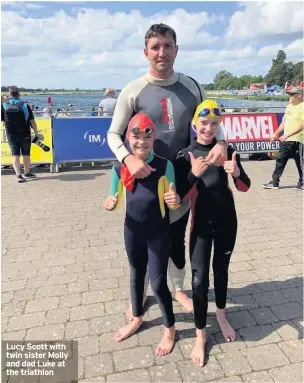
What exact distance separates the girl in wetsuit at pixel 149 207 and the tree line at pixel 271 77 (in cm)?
11031

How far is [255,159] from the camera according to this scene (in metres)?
10.8

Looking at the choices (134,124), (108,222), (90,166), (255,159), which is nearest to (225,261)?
(134,124)

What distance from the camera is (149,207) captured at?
8.73ft

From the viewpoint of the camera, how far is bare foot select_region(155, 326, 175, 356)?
284 centimetres

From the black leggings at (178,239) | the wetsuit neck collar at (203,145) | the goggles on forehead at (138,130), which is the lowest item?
the black leggings at (178,239)

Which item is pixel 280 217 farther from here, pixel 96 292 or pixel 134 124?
pixel 134 124

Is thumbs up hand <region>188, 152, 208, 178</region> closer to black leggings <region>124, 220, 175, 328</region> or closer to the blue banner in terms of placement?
black leggings <region>124, 220, 175, 328</region>

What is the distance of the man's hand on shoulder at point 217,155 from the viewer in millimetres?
2527

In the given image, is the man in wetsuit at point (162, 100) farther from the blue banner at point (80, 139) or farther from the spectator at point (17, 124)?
the blue banner at point (80, 139)

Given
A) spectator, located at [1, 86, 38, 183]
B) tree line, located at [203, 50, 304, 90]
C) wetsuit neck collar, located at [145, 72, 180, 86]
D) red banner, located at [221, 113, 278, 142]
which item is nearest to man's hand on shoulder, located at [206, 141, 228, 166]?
wetsuit neck collar, located at [145, 72, 180, 86]

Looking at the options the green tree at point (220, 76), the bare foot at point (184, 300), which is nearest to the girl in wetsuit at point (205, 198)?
the bare foot at point (184, 300)

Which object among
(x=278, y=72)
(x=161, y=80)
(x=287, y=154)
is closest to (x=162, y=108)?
(x=161, y=80)

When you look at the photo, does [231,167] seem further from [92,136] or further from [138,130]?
[92,136]

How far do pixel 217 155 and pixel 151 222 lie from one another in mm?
742
